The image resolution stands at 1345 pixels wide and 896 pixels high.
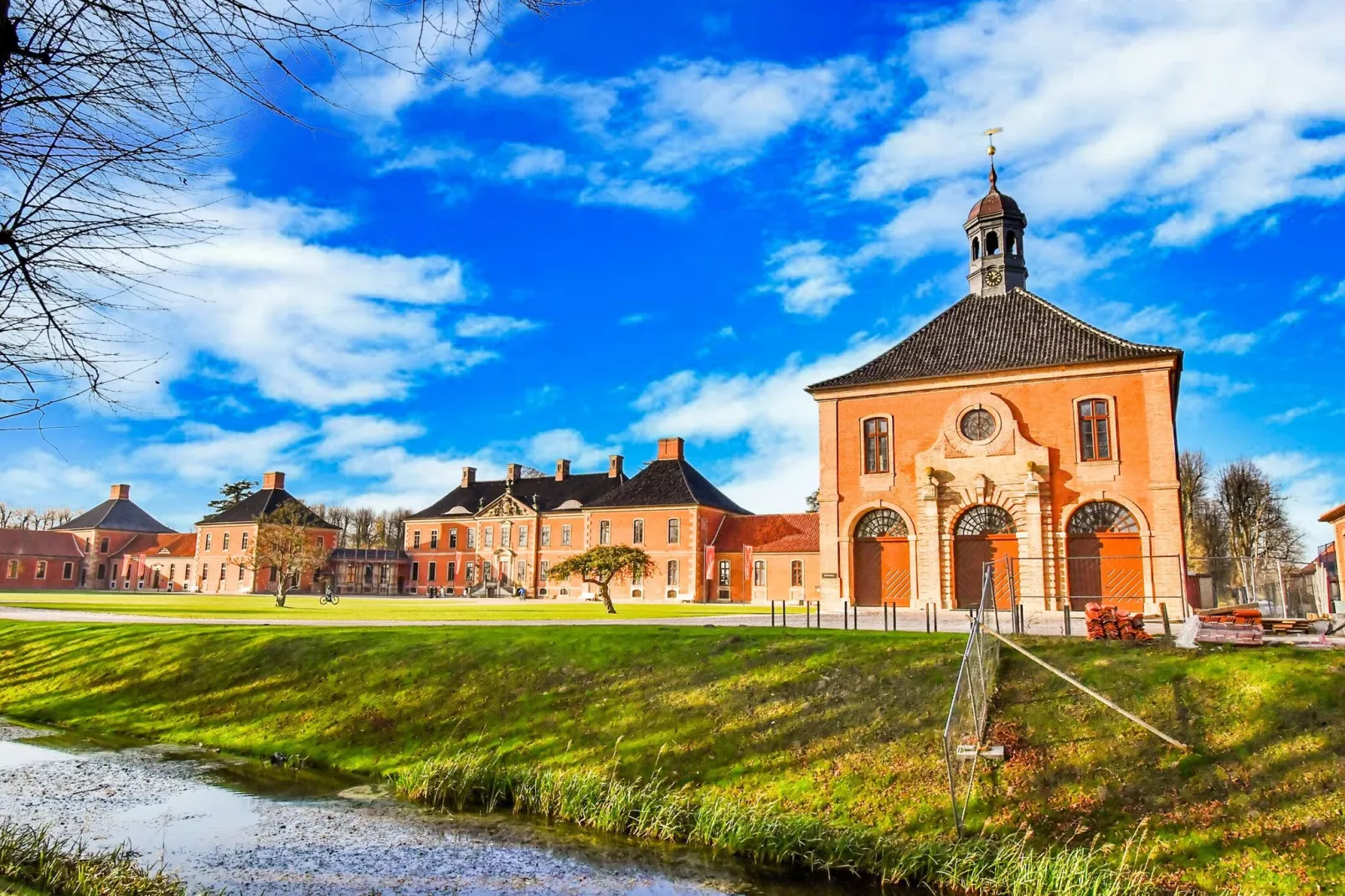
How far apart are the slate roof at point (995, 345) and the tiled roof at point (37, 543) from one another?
81516mm

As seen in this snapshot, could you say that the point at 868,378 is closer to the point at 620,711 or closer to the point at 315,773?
the point at 620,711

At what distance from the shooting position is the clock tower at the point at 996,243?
99.3 ft

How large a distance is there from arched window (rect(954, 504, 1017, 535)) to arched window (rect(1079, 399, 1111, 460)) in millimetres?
2848

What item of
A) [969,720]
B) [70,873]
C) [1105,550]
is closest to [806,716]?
[969,720]

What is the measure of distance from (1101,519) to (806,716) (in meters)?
17.3

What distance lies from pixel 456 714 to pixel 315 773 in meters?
2.12

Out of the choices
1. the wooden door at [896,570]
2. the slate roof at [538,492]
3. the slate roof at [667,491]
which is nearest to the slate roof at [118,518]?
the slate roof at [538,492]

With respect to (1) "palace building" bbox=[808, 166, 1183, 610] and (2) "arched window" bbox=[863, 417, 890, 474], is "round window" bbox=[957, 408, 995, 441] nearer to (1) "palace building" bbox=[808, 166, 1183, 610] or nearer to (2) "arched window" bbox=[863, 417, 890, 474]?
(1) "palace building" bbox=[808, 166, 1183, 610]

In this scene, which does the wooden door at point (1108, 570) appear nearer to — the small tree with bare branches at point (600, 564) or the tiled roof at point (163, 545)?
the small tree with bare branches at point (600, 564)

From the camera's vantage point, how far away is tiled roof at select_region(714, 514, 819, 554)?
4955 cm

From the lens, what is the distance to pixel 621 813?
1006 centimetres

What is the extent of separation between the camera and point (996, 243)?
30.9 meters

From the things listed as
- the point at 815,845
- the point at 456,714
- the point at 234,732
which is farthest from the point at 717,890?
the point at 234,732

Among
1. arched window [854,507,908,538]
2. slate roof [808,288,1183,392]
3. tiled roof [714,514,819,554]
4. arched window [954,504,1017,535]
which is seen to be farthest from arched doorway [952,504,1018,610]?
tiled roof [714,514,819,554]
